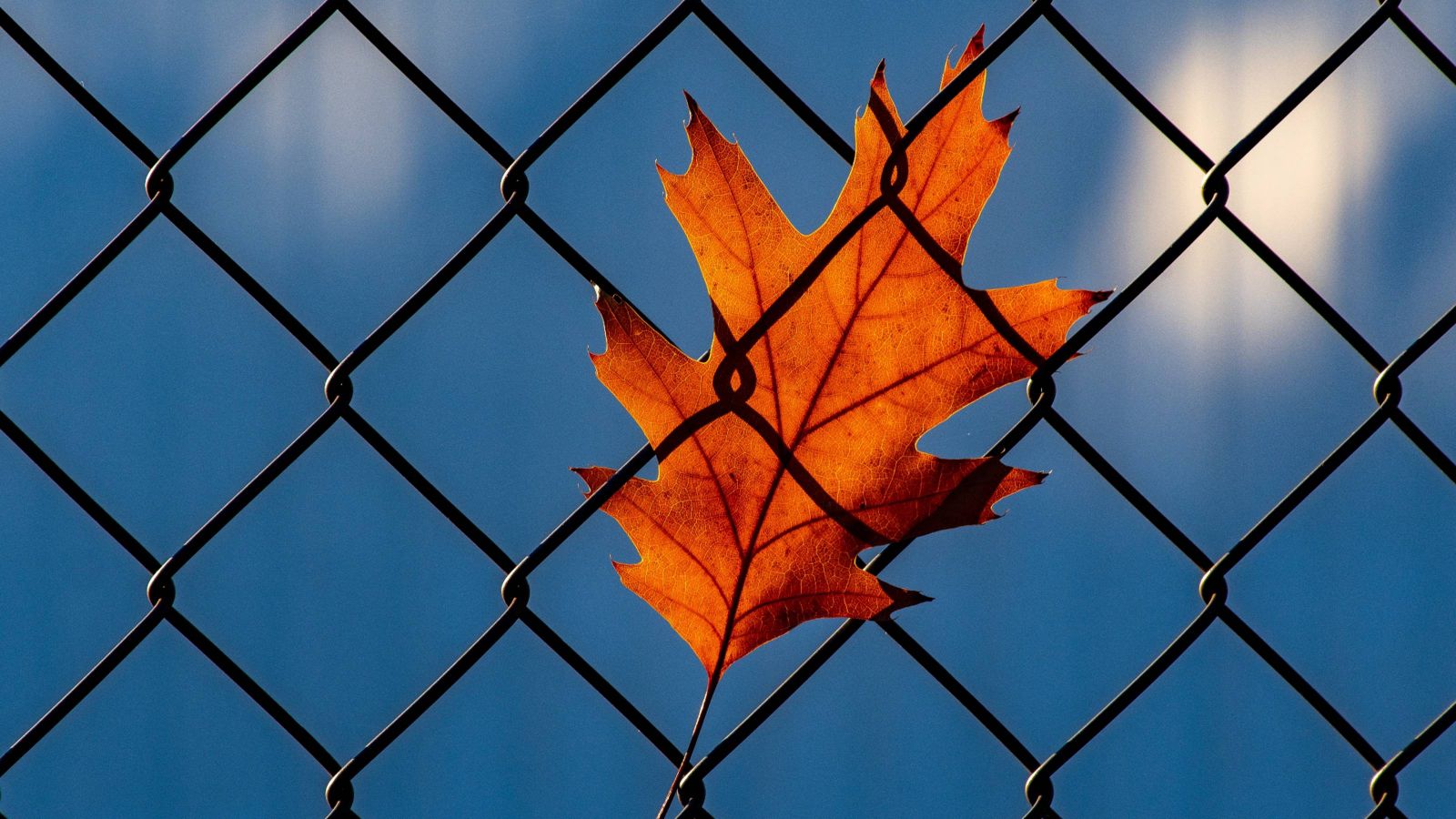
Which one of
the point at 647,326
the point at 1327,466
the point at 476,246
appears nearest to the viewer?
the point at 647,326

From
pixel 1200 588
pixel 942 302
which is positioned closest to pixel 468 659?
pixel 942 302

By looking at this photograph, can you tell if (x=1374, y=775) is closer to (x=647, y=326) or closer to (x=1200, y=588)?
(x=1200, y=588)

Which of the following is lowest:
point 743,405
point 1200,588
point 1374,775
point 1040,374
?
point 1374,775

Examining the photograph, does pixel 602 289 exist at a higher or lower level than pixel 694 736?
higher
